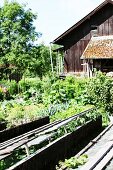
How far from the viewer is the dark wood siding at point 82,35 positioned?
105ft

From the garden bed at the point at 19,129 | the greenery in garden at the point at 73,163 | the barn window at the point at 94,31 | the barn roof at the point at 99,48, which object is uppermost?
the barn window at the point at 94,31

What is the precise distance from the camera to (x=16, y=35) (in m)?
48.4

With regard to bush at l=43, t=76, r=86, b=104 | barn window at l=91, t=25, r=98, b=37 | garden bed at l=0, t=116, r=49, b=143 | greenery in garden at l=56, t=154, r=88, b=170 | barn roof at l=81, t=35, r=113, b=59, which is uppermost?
barn window at l=91, t=25, r=98, b=37

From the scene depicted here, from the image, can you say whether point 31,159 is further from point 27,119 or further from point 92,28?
point 92,28

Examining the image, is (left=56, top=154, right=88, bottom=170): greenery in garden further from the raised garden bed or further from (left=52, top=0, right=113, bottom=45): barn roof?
(left=52, top=0, right=113, bottom=45): barn roof

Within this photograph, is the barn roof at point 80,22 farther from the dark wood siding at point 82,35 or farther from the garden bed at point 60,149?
the garden bed at point 60,149

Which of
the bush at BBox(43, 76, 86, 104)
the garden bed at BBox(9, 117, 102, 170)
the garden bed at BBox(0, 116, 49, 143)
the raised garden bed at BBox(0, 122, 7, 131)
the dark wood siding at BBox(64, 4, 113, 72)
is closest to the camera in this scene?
the garden bed at BBox(9, 117, 102, 170)

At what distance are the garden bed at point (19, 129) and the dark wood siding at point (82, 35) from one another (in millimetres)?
17415

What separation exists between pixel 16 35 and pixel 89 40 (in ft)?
59.7

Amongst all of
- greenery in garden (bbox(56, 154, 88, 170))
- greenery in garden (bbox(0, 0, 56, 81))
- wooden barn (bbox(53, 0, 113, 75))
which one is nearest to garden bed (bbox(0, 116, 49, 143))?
greenery in garden (bbox(56, 154, 88, 170))

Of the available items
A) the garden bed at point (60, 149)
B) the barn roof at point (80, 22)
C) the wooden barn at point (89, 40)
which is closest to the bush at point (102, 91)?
the garden bed at point (60, 149)

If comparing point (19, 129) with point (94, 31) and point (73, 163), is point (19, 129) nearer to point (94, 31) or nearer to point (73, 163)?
point (73, 163)

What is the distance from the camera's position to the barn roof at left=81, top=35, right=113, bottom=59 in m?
28.6

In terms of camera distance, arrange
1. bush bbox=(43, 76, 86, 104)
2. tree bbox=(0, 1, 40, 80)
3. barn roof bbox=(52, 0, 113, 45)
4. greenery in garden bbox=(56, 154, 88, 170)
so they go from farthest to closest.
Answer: tree bbox=(0, 1, 40, 80), barn roof bbox=(52, 0, 113, 45), bush bbox=(43, 76, 86, 104), greenery in garden bbox=(56, 154, 88, 170)
